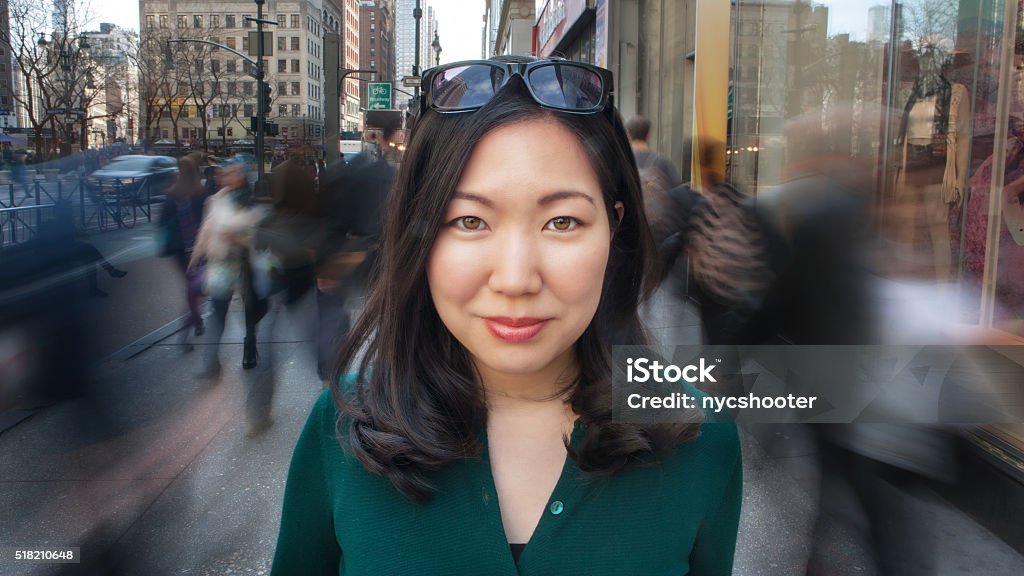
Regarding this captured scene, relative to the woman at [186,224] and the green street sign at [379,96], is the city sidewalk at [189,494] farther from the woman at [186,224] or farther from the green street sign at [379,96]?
the green street sign at [379,96]

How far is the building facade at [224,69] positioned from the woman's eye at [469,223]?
1.75m

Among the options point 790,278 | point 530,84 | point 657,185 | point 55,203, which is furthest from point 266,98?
point 530,84

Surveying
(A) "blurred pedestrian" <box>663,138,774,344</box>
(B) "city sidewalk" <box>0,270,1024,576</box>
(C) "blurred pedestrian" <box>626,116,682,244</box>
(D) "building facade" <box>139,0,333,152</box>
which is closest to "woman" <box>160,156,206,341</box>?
(B) "city sidewalk" <box>0,270,1024,576</box>

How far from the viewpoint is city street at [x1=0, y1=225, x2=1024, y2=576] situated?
2.44 meters

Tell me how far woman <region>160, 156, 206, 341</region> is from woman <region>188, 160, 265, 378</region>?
206 millimetres

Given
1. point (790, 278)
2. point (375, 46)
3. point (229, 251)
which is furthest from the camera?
point (229, 251)

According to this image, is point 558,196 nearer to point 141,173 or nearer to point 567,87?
point 567,87

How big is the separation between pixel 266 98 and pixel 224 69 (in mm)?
188

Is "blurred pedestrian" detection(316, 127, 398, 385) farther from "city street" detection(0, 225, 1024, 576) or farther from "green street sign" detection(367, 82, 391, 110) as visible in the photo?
"city street" detection(0, 225, 1024, 576)

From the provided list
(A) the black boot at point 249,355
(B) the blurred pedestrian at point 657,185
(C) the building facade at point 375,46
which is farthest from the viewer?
(A) the black boot at point 249,355

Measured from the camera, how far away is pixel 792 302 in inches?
65.4

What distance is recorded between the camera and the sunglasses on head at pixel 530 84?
885 millimetres

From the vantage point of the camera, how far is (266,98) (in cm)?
276

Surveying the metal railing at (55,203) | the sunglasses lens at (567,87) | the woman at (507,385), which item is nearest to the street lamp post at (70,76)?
the metal railing at (55,203)
